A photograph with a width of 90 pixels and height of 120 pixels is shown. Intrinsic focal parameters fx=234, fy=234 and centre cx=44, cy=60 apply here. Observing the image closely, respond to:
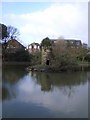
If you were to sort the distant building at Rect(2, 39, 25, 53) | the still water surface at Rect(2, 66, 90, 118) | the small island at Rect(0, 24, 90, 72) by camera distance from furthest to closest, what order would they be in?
the distant building at Rect(2, 39, 25, 53) < the small island at Rect(0, 24, 90, 72) < the still water surface at Rect(2, 66, 90, 118)

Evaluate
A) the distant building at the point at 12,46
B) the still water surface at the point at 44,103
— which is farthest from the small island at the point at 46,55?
the still water surface at the point at 44,103

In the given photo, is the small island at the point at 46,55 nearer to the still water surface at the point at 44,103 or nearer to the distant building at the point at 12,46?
the distant building at the point at 12,46

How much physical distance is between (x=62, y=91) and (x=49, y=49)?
10192mm

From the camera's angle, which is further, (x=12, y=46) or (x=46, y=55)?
(x=12, y=46)

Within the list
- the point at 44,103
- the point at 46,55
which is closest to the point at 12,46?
the point at 46,55

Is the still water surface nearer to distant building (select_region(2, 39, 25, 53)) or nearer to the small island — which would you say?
the small island

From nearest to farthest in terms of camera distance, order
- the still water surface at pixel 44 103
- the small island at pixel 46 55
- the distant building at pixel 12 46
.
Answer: the still water surface at pixel 44 103, the small island at pixel 46 55, the distant building at pixel 12 46

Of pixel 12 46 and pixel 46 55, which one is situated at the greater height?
pixel 12 46

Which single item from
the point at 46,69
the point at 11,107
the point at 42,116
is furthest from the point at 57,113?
the point at 46,69

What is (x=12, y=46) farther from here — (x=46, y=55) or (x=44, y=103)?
(x=44, y=103)

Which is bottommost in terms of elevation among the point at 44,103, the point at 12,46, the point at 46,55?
the point at 44,103

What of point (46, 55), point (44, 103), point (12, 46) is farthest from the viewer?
point (12, 46)

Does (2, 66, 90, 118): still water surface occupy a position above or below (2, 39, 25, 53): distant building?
below

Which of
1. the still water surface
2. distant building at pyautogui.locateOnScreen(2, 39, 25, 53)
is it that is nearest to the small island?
distant building at pyautogui.locateOnScreen(2, 39, 25, 53)
